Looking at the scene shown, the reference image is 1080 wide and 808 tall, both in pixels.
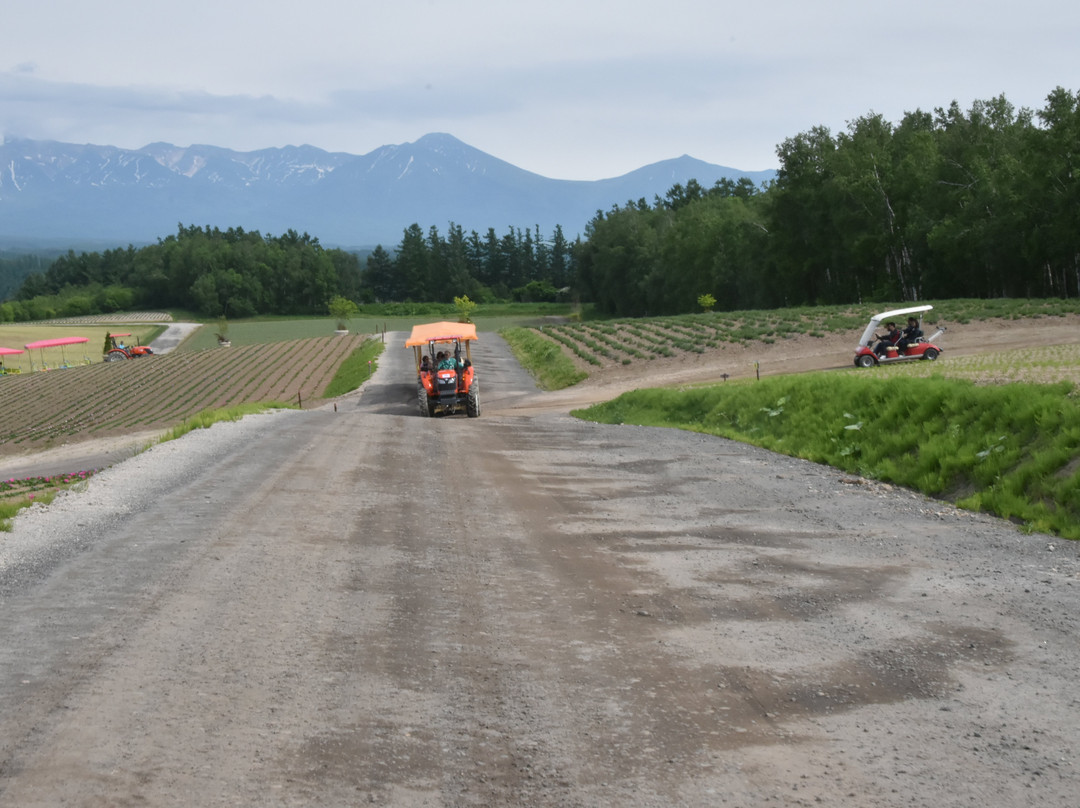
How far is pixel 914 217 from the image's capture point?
62.3 meters

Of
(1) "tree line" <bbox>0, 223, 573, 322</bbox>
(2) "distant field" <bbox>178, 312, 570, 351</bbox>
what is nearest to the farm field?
(2) "distant field" <bbox>178, 312, 570, 351</bbox>

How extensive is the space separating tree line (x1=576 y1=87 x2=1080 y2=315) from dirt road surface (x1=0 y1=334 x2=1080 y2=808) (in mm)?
48379

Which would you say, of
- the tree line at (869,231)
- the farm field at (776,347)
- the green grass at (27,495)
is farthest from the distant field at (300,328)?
the green grass at (27,495)

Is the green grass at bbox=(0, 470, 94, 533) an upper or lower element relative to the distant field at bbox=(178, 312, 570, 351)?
lower

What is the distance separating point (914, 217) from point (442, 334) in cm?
4217

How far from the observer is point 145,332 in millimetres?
119000

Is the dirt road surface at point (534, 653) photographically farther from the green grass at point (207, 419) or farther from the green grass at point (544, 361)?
the green grass at point (544, 361)

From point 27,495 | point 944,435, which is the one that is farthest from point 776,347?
point 27,495

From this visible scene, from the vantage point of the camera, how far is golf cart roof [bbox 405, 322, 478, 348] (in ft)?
105

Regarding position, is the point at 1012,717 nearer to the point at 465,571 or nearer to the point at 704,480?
the point at 465,571

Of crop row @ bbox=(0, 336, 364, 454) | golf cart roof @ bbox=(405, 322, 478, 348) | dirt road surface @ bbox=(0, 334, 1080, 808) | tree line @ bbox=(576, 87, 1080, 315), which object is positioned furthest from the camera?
tree line @ bbox=(576, 87, 1080, 315)

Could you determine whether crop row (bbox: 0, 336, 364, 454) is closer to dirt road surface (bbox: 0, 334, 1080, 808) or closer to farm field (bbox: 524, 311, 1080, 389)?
farm field (bbox: 524, 311, 1080, 389)

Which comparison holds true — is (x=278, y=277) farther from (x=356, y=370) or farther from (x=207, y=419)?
(x=207, y=419)

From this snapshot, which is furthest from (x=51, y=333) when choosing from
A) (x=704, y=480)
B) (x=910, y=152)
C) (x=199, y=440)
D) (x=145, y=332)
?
(x=704, y=480)
